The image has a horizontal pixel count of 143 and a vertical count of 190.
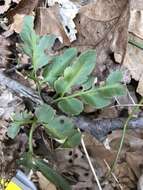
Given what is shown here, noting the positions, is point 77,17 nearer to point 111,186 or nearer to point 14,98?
point 14,98

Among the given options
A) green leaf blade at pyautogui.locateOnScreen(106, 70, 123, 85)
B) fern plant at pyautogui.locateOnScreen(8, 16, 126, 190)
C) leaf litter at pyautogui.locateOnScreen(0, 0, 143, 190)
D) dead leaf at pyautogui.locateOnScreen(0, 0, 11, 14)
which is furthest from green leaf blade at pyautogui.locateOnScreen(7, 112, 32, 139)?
dead leaf at pyautogui.locateOnScreen(0, 0, 11, 14)

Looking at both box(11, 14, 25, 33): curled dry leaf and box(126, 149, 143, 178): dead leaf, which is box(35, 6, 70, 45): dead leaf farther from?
box(126, 149, 143, 178): dead leaf

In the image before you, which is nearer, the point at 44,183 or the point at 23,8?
the point at 44,183

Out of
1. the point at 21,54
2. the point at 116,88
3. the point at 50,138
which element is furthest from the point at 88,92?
the point at 21,54

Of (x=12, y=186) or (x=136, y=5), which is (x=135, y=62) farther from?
(x=12, y=186)

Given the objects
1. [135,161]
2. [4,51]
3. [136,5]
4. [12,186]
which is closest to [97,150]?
[135,161]

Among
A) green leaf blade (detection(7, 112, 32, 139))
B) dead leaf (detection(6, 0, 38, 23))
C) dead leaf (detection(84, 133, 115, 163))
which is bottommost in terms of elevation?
dead leaf (detection(84, 133, 115, 163))

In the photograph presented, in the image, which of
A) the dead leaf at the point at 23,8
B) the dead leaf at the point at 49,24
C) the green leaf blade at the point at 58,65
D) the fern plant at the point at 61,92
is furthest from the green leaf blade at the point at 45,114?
the dead leaf at the point at 23,8
